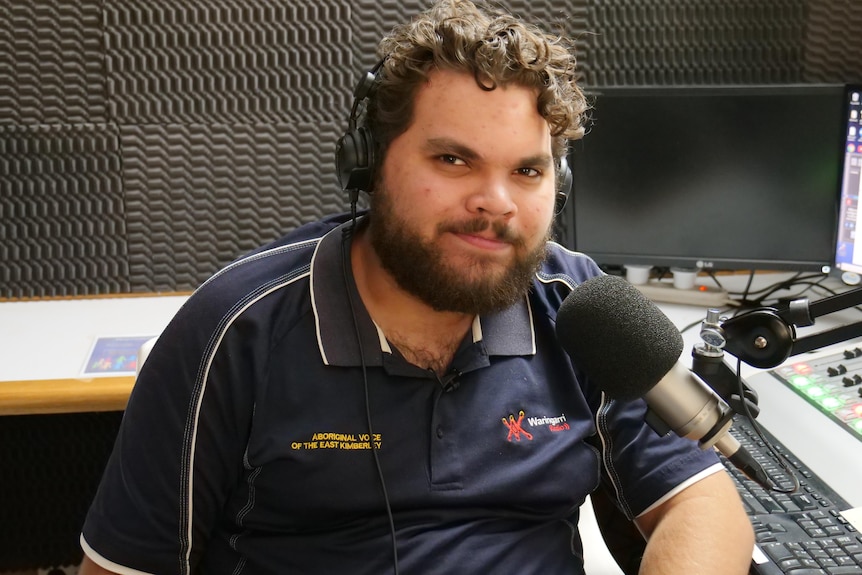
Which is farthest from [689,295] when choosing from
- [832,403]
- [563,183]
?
[563,183]

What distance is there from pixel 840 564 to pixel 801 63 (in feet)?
4.40

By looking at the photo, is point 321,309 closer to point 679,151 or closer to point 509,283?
point 509,283

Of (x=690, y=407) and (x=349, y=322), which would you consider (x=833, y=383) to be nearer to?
(x=690, y=407)

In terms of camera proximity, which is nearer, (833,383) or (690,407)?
(690,407)

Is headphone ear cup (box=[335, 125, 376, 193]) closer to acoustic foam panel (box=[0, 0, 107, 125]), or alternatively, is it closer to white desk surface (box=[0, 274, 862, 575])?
white desk surface (box=[0, 274, 862, 575])

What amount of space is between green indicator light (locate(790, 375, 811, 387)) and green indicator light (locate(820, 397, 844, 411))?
2.2 inches

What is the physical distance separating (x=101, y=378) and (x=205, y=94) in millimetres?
683

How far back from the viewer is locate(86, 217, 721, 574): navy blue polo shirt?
1.07 m

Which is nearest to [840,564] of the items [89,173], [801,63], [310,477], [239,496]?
[310,477]

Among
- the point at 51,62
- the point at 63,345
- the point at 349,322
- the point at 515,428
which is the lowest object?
the point at 63,345

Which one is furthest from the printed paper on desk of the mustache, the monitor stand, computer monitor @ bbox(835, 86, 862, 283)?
computer monitor @ bbox(835, 86, 862, 283)

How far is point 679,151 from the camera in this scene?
1.81 m

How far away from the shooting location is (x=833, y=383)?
1.45m

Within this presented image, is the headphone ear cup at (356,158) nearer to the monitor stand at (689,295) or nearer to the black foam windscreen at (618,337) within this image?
the black foam windscreen at (618,337)
